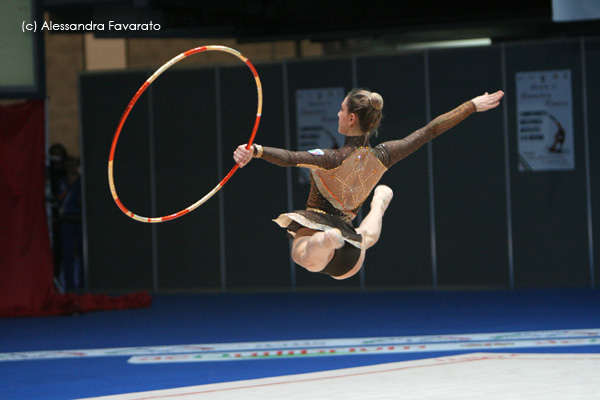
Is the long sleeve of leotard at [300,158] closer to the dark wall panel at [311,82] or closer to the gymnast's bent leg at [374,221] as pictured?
the gymnast's bent leg at [374,221]

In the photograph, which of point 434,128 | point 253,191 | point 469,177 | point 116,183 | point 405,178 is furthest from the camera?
point 116,183

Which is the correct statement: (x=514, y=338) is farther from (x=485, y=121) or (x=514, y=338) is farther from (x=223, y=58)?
(x=223, y=58)

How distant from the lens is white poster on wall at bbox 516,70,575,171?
9844mm

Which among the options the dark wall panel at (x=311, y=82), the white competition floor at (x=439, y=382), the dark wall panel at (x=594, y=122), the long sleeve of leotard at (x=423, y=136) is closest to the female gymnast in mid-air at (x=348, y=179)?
the long sleeve of leotard at (x=423, y=136)

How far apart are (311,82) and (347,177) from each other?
6254mm

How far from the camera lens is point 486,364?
5.57m

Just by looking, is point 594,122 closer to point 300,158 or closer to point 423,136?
point 423,136

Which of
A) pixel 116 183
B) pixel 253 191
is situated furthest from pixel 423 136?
pixel 116 183

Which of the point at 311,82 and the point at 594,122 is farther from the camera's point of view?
the point at 311,82

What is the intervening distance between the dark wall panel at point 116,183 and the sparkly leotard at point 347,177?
6846mm

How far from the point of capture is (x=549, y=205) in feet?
32.6

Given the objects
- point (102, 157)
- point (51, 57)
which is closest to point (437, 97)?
point (102, 157)

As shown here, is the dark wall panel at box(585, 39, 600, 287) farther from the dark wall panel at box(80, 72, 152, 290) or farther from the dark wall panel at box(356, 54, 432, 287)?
the dark wall panel at box(80, 72, 152, 290)

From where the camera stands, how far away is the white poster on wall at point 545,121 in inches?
388
